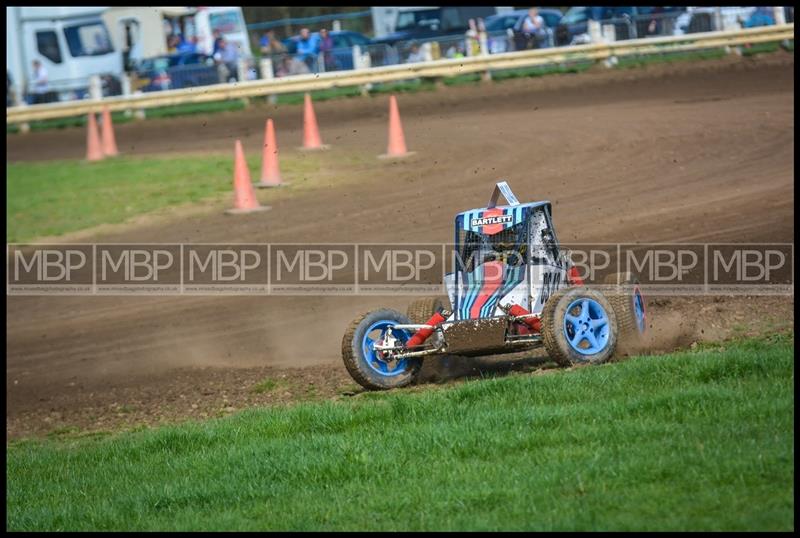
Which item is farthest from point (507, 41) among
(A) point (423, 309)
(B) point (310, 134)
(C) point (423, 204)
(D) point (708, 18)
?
(A) point (423, 309)

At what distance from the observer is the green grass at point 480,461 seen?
5.61 meters

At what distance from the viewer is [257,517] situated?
6160 millimetres

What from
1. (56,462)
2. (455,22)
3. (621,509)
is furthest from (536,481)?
(455,22)

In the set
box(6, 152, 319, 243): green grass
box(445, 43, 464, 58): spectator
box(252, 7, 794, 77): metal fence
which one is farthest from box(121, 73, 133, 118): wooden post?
box(445, 43, 464, 58): spectator

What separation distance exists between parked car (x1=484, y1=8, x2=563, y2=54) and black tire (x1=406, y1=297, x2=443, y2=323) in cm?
2034

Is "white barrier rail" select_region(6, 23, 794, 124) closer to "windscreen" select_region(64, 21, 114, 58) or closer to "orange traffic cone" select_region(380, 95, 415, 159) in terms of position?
"orange traffic cone" select_region(380, 95, 415, 159)

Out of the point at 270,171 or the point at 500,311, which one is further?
the point at 270,171

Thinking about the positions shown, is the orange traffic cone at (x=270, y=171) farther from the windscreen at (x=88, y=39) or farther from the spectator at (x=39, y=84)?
the windscreen at (x=88, y=39)

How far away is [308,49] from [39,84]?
8083 millimetres

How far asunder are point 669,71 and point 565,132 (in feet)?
23.4

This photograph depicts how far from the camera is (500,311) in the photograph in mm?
9578

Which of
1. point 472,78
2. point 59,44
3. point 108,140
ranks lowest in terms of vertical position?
point 108,140

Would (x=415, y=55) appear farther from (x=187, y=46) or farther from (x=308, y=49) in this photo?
(x=187, y=46)

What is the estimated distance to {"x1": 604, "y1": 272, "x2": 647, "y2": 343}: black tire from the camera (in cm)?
955
